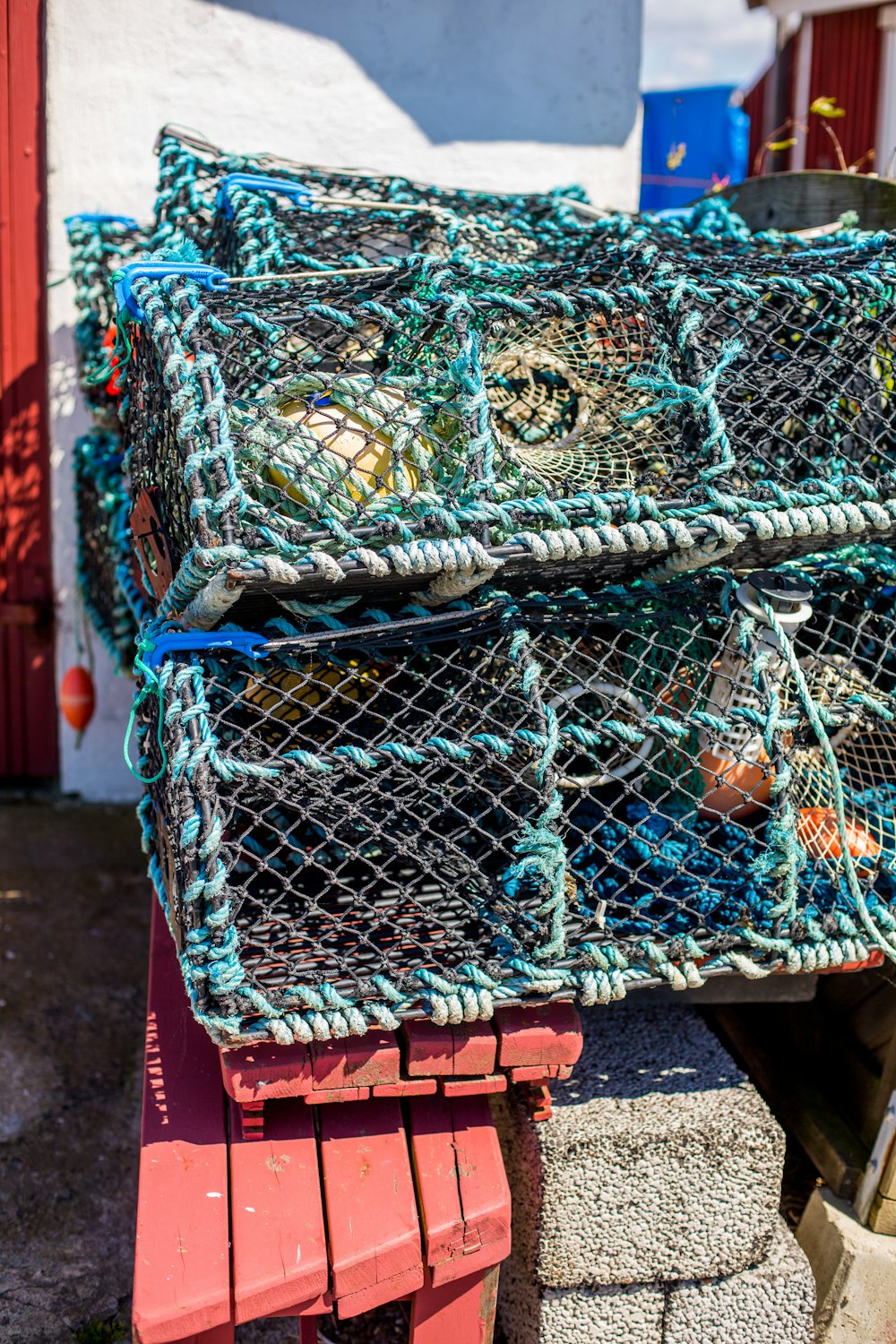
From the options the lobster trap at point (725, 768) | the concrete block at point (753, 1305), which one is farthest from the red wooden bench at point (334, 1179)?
the concrete block at point (753, 1305)

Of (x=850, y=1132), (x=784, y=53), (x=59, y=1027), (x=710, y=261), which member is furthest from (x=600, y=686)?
(x=784, y=53)

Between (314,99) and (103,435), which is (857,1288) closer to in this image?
(103,435)

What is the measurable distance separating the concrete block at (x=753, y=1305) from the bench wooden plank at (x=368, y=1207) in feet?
1.73

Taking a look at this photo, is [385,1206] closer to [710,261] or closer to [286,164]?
[710,261]

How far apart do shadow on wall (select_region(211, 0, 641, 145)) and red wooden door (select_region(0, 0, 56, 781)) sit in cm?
97

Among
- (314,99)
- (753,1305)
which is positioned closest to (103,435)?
(314,99)

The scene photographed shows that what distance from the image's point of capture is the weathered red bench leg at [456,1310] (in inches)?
62.0

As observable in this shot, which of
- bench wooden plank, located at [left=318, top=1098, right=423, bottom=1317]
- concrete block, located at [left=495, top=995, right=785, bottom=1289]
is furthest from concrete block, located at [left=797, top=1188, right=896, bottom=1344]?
bench wooden plank, located at [left=318, top=1098, right=423, bottom=1317]

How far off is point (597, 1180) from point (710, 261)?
5.00 ft

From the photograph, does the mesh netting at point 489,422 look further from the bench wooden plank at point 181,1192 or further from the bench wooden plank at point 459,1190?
the bench wooden plank at point 459,1190

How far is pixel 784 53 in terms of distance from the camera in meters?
6.52

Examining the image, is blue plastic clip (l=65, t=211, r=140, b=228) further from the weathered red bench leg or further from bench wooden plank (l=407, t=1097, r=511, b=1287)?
the weathered red bench leg

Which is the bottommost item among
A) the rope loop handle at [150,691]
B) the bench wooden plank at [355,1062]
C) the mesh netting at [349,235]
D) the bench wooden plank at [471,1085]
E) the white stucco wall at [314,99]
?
the bench wooden plank at [471,1085]

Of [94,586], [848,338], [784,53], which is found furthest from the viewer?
[784,53]
